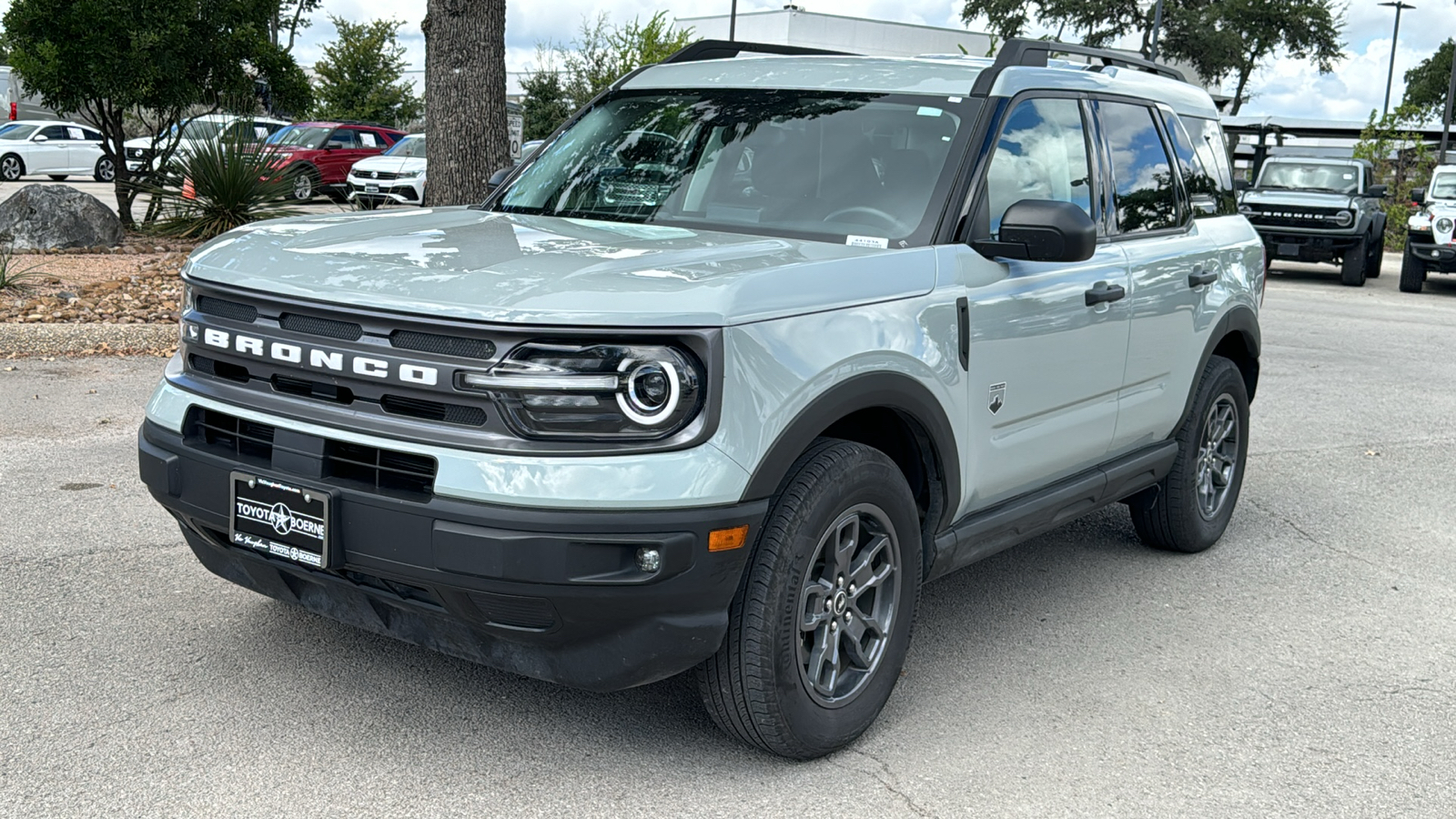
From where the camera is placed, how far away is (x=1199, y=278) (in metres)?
5.05

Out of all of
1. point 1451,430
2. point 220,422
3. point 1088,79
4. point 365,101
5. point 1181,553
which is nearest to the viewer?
point 220,422

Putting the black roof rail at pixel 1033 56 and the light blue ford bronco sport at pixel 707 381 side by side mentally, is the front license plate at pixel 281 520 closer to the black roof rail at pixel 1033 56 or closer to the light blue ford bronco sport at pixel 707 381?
the light blue ford bronco sport at pixel 707 381

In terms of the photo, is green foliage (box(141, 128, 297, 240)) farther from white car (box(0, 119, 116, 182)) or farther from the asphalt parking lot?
white car (box(0, 119, 116, 182))

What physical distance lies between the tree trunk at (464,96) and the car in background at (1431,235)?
13886 millimetres

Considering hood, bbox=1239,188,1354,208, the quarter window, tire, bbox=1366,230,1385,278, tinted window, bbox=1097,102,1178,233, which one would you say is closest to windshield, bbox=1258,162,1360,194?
hood, bbox=1239,188,1354,208

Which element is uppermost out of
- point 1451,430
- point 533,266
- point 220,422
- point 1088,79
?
point 1088,79

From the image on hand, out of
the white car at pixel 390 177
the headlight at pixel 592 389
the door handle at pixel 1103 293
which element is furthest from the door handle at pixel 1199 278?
the white car at pixel 390 177

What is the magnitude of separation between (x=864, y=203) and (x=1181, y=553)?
99.1 inches

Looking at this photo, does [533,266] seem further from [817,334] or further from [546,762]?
[546,762]

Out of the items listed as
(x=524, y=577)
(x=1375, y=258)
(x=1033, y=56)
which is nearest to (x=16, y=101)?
(x=1375, y=258)

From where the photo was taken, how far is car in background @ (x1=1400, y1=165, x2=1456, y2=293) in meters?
18.1

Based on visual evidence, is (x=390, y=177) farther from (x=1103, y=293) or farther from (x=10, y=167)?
(x=1103, y=293)

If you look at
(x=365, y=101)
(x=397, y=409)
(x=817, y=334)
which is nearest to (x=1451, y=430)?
(x=817, y=334)

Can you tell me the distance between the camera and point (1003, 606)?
4.77 m
